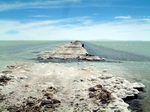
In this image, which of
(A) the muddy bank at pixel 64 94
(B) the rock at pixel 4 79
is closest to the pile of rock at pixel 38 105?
(A) the muddy bank at pixel 64 94

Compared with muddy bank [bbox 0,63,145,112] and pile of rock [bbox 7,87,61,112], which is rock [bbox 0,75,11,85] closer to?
muddy bank [bbox 0,63,145,112]

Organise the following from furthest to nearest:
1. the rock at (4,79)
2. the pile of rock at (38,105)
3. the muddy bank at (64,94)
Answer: the rock at (4,79) < the muddy bank at (64,94) < the pile of rock at (38,105)

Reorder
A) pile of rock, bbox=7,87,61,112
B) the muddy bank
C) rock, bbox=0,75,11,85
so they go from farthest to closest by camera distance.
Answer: rock, bbox=0,75,11,85, the muddy bank, pile of rock, bbox=7,87,61,112

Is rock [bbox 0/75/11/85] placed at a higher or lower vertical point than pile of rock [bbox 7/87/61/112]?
higher

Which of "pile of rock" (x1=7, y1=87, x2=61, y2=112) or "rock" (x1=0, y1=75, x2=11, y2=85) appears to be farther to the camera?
"rock" (x1=0, y1=75, x2=11, y2=85)

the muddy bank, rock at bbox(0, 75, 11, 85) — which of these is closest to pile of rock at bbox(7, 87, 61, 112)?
the muddy bank

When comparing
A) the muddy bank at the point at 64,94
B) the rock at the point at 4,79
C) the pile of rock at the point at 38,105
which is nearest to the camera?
the pile of rock at the point at 38,105

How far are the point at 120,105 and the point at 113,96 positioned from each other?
8.67 feet

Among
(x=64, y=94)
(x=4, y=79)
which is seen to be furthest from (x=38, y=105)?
(x=4, y=79)

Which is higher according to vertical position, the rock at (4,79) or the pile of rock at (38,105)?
the rock at (4,79)

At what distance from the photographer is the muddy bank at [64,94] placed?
24703 mm

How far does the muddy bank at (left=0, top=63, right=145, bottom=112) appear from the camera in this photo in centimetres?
2470

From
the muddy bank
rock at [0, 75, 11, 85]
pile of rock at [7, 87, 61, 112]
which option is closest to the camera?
pile of rock at [7, 87, 61, 112]

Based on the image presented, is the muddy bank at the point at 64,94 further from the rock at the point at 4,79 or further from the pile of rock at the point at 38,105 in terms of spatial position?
the rock at the point at 4,79
